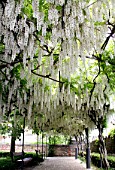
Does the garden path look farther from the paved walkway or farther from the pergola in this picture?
the pergola

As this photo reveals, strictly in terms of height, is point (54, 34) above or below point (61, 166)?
above

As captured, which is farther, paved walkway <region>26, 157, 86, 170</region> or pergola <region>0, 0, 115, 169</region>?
paved walkway <region>26, 157, 86, 170</region>

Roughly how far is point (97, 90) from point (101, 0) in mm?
3732

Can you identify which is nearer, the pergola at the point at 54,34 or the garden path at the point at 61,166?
the pergola at the point at 54,34

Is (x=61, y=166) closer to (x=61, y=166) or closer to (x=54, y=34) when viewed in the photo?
(x=61, y=166)

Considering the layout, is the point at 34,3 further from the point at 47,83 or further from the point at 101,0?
the point at 47,83

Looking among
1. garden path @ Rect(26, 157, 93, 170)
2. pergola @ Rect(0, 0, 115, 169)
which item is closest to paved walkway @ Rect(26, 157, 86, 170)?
garden path @ Rect(26, 157, 93, 170)

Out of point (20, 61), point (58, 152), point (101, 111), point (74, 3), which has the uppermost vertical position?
point (74, 3)

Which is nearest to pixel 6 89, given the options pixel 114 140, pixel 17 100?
pixel 17 100

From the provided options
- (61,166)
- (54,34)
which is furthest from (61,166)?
(54,34)

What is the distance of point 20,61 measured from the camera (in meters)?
4.81

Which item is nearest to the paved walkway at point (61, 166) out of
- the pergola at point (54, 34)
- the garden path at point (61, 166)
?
the garden path at point (61, 166)

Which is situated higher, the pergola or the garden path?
the pergola

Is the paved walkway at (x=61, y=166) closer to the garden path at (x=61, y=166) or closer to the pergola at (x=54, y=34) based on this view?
the garden path at (x=61, y=166)
